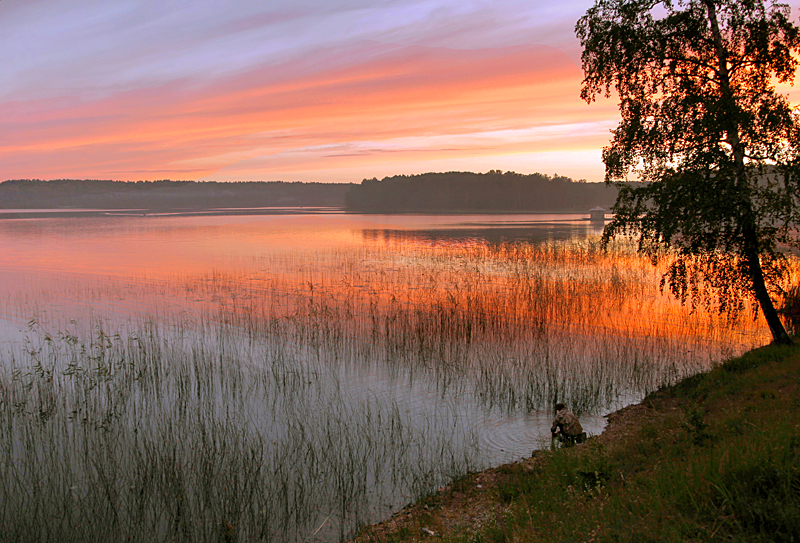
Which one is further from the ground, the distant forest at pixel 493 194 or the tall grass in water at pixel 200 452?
the distant forest at pixel 493 194

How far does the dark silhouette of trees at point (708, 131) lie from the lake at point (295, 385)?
3302 millimetres

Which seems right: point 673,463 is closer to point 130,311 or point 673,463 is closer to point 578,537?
point 578,537

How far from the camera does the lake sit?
795 centimetres

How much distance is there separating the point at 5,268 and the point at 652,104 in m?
37.7

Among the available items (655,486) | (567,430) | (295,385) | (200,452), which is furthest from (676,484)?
(295,385)

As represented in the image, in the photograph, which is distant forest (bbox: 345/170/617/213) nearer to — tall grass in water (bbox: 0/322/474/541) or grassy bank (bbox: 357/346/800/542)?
tall grass in water (bbox: 0/322/474/541)

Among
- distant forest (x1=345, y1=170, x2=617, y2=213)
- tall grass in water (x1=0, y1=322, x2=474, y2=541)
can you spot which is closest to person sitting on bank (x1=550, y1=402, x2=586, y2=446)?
tall grass in water (x1=0, y1=322, x2=474, y2=541)

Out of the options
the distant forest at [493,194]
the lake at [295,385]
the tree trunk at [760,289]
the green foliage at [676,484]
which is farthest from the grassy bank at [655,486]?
the distant forest at [493,194]

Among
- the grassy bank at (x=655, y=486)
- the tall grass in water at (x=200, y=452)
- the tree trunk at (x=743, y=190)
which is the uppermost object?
the tree trunk at (x=743, y=190)

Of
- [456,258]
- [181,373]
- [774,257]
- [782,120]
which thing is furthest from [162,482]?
[456,258]

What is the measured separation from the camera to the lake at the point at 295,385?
26.1ft

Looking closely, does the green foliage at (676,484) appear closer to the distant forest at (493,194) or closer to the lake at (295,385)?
the lake at (295,385)

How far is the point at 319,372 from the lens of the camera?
13.9 meters

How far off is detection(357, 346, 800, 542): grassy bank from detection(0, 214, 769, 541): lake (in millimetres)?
1062
